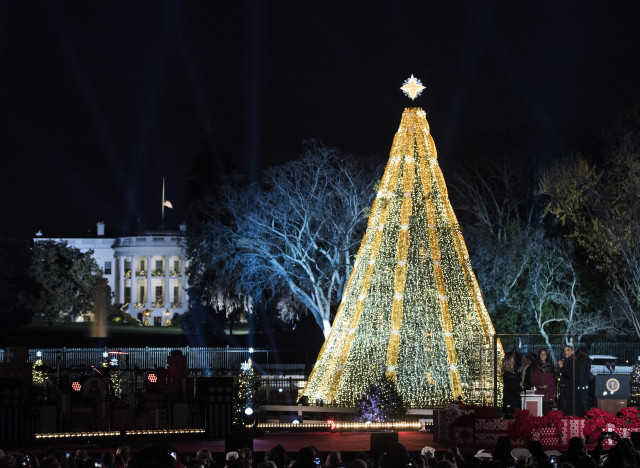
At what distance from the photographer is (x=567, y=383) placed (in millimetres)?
19375

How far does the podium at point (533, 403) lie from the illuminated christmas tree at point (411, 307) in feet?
6.22

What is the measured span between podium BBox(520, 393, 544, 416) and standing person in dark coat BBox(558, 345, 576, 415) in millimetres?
414

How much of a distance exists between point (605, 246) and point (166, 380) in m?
20.3

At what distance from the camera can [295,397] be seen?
26688 mm

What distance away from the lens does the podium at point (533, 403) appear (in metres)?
19.7

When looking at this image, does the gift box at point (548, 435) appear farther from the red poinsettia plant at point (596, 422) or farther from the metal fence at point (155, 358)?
the metal fence at point (155, 358)

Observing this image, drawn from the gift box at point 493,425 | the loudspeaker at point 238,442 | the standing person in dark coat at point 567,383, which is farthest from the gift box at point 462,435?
the loudspeaker at point 238,442

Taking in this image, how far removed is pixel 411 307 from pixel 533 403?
3790 mm

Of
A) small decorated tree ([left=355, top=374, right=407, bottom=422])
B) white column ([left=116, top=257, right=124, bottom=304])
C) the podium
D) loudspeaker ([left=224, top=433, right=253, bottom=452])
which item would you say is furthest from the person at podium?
white column ([left=116, top=257, right=124, bottom=304])

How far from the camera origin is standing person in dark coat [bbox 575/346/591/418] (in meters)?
18.8

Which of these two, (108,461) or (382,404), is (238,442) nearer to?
(108,461)

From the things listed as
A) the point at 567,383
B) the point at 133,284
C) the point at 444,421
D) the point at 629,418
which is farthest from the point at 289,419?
the point at 133,284

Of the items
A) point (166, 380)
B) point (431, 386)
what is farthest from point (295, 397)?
point (166, 380)

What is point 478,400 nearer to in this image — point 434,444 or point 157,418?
point 434,444
